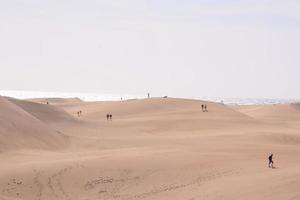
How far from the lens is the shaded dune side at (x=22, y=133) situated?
2511cm

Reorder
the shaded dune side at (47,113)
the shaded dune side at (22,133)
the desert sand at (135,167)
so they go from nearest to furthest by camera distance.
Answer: the desert sand at (135,167), the shaded dune side at (22,133), the shaded dune side at (47,113)

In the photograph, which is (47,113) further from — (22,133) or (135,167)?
(135,167)

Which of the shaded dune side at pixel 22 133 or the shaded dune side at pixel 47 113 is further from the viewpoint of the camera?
the shaded dune side at pixel 47 113

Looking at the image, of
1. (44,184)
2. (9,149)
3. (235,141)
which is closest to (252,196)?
(44,184)

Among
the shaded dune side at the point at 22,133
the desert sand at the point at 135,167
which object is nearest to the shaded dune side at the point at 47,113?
the desert sand at the point at 135,167

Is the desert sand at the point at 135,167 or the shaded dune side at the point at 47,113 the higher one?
the shaded dune side at the point at 47,113

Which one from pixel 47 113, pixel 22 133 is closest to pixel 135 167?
pixel 22 133

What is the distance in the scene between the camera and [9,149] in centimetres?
2366

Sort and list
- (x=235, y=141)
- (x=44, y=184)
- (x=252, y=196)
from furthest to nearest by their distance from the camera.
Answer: (x=235, y=141) → (x=44, y=184) → (x=252, y=196)

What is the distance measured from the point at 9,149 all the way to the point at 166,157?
7.23 m

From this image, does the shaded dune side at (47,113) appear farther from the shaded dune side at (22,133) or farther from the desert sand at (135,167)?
the shaded dune side at (22,133)

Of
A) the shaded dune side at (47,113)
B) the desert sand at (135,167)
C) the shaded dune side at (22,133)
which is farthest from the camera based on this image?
the shaded dune side at (47,113)

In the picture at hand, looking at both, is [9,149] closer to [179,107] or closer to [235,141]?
[235,141]

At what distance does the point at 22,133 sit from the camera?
26.8 m
